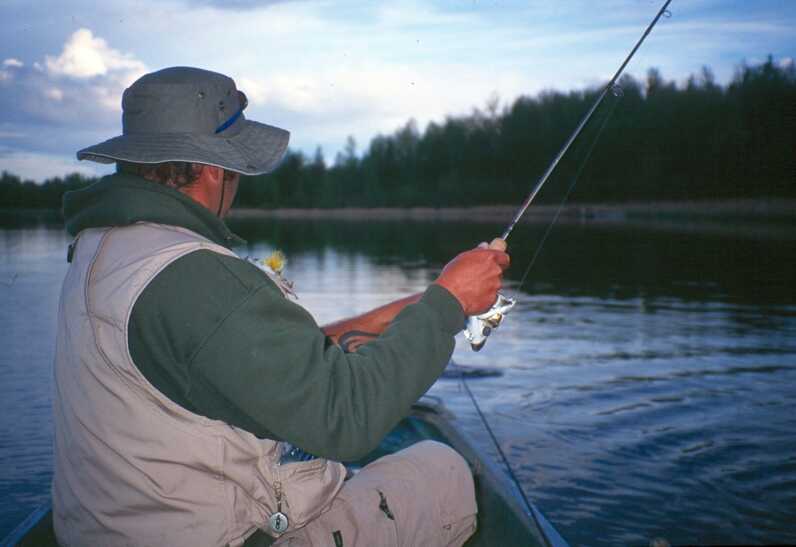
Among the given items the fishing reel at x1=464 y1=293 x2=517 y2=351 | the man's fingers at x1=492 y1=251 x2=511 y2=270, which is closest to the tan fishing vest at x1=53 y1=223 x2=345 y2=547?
the man's fingers at x1=492 y1=251 x2=511 y2=270

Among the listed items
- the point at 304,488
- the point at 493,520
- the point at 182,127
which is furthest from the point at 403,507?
the point at 182,127

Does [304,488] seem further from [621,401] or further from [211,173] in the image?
[621,401]

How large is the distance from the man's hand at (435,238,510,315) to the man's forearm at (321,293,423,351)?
21.7 inches

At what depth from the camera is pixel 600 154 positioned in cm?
5462

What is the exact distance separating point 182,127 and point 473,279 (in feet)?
2.57

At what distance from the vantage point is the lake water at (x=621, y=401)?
496 cm

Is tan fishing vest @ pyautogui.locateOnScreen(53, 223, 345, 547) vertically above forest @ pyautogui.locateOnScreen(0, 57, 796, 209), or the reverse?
forest @ pyautogui.locateOnScreen(0, 57, 796, 209)

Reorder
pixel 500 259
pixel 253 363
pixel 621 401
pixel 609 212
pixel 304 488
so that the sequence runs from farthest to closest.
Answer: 1. pixel 609 212
2. pixel 621 401
3. pixel 500 259
4. pixel 304 488
5. pixel 253 363

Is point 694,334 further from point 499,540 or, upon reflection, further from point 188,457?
point 188,457

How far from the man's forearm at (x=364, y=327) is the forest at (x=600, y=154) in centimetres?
2630

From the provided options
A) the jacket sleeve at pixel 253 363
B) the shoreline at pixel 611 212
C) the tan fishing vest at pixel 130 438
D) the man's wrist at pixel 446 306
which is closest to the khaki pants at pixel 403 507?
the tan fishing vest at pixel 130 438

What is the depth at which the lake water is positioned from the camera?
4.96m

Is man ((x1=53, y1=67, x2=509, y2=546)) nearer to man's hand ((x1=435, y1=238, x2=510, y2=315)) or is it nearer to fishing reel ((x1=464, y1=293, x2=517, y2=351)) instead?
man's hand ((x1=435, y1=238, x2=510, y2=315))

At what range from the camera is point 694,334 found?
10.4 meters
